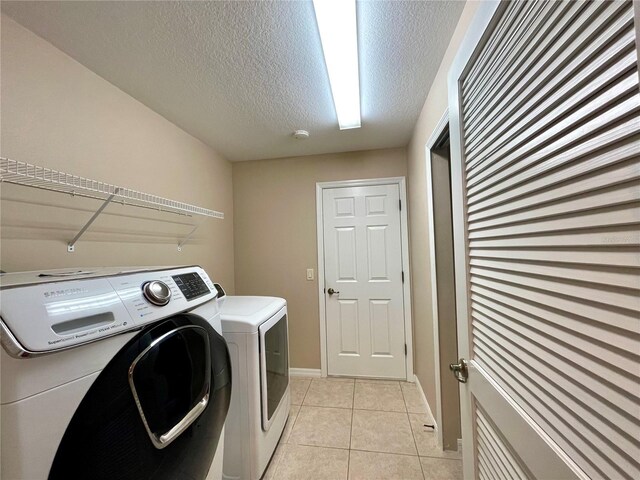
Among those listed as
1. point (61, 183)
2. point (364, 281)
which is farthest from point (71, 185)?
point (364, 281)

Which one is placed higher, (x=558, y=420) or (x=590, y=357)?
(x=590, y=357)

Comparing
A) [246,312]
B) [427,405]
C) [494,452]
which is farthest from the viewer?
[427,405]

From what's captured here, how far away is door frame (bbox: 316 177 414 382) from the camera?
8.29 ft

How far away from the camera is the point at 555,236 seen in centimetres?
47

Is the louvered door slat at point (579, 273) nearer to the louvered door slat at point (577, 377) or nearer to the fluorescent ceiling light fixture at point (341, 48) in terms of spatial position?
the louvered door slat at point (577, 377)

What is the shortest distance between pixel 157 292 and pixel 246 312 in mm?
756

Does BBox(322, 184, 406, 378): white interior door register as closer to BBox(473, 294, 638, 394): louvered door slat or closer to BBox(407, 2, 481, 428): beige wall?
BBox(407, 2, 481, 428): beige wall

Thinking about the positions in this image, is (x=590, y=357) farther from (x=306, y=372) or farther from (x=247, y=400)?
(x=306, y=372)

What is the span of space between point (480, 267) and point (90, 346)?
1.04 m

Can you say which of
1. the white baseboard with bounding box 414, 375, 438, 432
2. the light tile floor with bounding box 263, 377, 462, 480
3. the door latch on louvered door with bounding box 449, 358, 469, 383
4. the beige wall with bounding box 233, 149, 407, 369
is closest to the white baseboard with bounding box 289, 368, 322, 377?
the beige wall with bounding box 233, 149, 407, 369

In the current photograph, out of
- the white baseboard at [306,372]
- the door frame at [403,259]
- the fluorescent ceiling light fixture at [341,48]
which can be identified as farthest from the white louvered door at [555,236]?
the white baseboard at [306,372]

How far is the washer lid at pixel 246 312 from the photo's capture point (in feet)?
4.68

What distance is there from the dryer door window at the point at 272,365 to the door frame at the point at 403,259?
30.1 inches

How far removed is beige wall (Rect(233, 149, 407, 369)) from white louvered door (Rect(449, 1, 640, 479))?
1.93m
